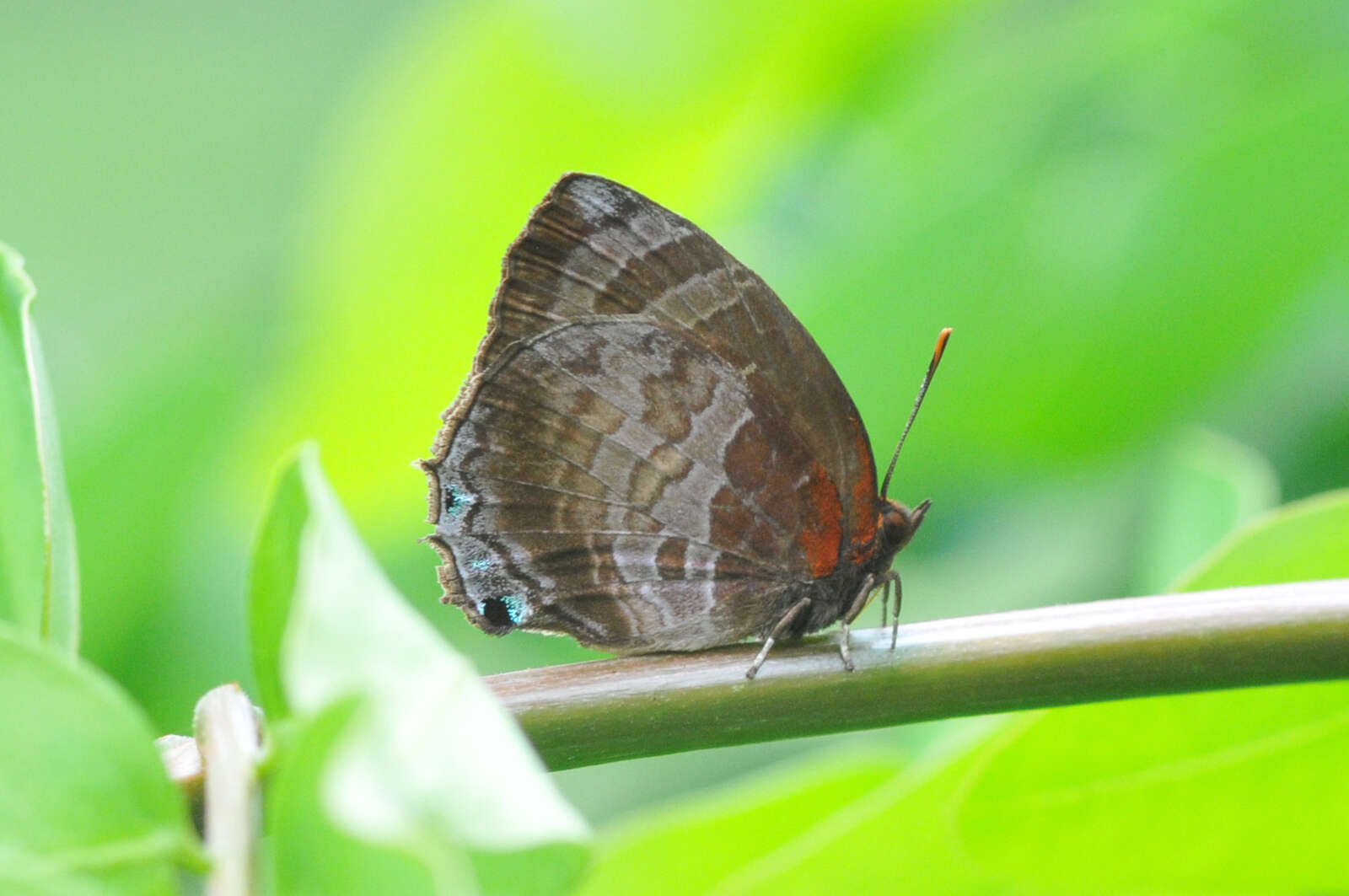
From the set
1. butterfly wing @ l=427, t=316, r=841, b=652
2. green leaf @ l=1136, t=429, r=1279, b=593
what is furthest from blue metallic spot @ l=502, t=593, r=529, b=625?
green leaf @ l=1136, t=429, r=1279, b=593

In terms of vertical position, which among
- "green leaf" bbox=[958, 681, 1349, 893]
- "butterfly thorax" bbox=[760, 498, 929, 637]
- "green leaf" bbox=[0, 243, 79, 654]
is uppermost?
"green leaf" bbox=[0, 243, 79, 654]

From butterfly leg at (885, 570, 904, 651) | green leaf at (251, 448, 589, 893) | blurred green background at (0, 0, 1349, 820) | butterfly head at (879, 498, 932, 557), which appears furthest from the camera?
blurred green background at (0, 0, 1349, 820)

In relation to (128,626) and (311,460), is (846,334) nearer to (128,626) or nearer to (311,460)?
(128,626)

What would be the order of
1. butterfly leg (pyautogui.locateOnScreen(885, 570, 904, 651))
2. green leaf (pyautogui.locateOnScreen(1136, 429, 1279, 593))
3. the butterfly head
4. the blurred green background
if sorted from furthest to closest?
the blurred green background
the butterfly head
green leaf (pyautogui.locateOnScreen(1136, 429, 1279, 593))
butterfly leg (pyautogui.locateOnScreen(885, 570, 904, 651))

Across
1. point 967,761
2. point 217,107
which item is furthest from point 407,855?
point 217,107

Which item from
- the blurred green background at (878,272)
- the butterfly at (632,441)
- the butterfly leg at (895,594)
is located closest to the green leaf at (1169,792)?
the butterfly leg at (895,594)

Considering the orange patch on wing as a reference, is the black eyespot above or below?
below

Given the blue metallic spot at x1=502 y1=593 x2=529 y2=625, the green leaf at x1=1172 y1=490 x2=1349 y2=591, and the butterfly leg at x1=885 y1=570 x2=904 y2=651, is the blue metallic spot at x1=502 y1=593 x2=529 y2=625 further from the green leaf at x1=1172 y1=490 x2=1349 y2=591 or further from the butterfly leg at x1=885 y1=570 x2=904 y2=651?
the green leaf at x1=1172 y1=490 x2=1349 y2=591
